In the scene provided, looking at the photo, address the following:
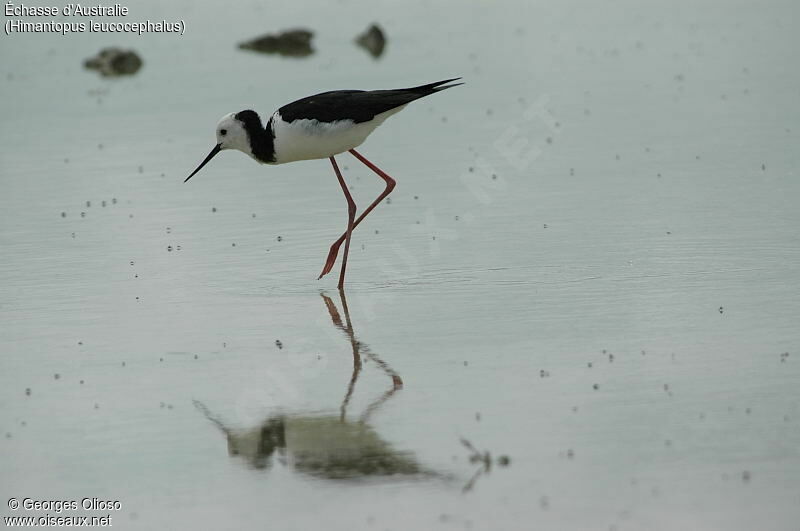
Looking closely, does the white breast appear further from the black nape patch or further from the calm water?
the calm water

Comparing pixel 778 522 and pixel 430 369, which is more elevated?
pixel 430 369

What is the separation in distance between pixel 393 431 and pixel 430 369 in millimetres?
1018

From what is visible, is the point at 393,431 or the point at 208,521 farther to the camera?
the point at 393,431

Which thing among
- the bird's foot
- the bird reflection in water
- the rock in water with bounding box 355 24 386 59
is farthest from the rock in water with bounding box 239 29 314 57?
the bird reflection in water

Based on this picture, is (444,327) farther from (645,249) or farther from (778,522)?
(778,522)

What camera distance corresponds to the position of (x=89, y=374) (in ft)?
26.7

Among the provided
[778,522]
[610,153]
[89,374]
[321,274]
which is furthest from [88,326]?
[610,153]

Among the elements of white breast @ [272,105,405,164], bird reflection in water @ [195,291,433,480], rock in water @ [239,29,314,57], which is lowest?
bird reflection in water @ [195,291,433,480]

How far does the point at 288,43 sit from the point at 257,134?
15.5 meters

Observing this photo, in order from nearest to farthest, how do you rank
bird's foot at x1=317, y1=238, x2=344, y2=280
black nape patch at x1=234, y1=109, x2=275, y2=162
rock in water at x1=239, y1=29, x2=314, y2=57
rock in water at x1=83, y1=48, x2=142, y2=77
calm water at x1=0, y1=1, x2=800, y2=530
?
1. calm water at x1=0, y1=1, x2=800, y2=530
2. bird's foot at x1=317, y1=238, x2=344, y2=280
3. black nape patch at x1=234, y1=109, x2=275, y2=162
4. rock in water at x1=83, y1=48, x2=142, y2=77
5. rock in water at x1=239, y1=29, x2=314, y2=57

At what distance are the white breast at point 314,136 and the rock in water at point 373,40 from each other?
13.7 meters

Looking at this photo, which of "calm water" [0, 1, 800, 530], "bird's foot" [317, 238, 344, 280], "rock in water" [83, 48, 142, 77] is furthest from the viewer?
"rock in water" [83, 48, 142, 77]

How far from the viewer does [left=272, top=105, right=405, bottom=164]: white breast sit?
33.7 feet

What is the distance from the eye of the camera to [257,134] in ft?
34.3
